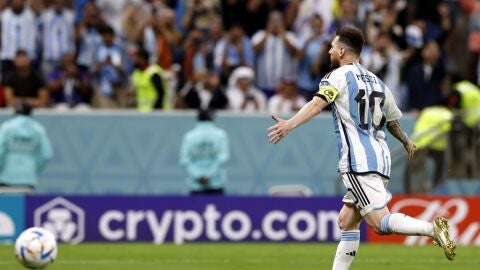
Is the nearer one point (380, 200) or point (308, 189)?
point (380, 200)

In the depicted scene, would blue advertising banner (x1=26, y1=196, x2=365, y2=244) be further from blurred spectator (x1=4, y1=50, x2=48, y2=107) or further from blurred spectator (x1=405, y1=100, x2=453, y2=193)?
blurred spectator (x1=4, y1=50, x2=48, y2=107)

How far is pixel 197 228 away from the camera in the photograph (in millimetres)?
19469

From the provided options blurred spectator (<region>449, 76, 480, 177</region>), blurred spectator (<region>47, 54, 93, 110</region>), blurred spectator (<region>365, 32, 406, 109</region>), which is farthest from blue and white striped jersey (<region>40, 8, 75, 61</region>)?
blurred spectator (<region>449, 76, 480, 177</region>)

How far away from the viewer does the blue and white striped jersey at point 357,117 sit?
413 inches

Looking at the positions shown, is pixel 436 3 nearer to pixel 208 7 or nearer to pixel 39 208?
pixel 208 7

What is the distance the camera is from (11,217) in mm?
19125

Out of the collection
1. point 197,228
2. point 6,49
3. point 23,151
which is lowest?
point 197,228

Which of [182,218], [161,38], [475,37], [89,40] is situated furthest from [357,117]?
[475,37]

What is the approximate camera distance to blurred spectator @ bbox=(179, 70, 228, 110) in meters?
21.2

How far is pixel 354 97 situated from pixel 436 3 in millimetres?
13431

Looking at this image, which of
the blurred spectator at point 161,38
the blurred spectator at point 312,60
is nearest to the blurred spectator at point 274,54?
the blurred spectator at point 312,60

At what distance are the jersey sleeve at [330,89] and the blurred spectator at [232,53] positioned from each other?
11251 millimetres

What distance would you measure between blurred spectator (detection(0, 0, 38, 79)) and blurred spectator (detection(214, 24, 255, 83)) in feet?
10.4

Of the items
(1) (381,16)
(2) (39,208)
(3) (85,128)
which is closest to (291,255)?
(2) (39,208)
